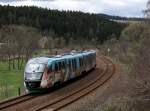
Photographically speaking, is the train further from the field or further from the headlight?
the field

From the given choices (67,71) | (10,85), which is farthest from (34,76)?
(10,85)

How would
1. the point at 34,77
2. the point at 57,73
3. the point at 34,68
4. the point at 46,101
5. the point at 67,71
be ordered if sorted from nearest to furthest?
1. the point at 46,101
2. the point at 34,77
3. the point at 34,68
4. the point at 57,73
5. the point at 67,71

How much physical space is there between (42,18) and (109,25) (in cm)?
2829

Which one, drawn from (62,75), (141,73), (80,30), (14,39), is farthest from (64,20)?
(141,73)

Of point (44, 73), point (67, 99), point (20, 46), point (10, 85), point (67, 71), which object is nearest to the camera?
point (67, 99)

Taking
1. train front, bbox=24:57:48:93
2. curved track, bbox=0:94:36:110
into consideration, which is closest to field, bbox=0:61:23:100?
train front, bbox=24:57:48:93

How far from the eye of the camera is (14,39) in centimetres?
9244

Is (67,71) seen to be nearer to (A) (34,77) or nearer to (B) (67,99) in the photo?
(A) (34,77)

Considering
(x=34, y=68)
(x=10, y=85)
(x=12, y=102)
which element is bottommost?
(x=10, y=85)

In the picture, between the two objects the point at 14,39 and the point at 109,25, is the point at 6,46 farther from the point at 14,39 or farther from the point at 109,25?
the point at 109,25

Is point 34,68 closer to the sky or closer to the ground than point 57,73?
closer to the sky

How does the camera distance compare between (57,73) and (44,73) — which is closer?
(44,73)

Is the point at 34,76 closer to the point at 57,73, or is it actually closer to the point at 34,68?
the point at 34,68

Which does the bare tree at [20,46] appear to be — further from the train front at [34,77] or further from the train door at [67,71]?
the train front at [34,77]
